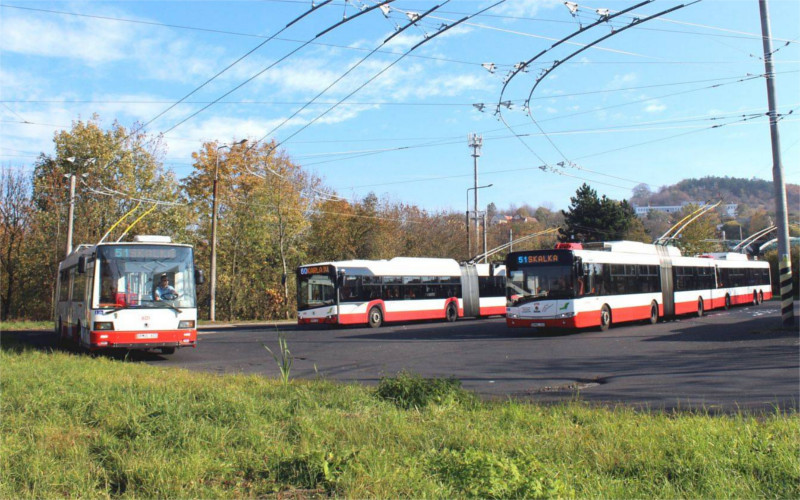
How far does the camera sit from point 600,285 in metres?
23.0

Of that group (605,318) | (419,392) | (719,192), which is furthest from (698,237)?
(419,392)

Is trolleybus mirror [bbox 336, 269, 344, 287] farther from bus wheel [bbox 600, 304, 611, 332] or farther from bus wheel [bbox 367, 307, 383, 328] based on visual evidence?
bus wheel [bbox 600, 304, 611, 332]

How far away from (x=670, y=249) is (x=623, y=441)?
25.5 m

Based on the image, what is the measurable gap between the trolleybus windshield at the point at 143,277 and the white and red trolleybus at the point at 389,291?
11800mm

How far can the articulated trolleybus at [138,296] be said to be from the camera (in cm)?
1562

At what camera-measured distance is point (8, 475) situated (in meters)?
5.25

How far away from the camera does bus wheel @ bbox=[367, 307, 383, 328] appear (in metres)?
29.0

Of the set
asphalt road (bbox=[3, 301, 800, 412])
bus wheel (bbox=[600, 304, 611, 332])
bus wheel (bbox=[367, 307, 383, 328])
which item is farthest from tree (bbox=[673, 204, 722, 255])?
bus wheel (bbox=[600, 304, 611, 332])

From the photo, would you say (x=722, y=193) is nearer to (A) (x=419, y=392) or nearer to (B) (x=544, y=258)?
(B) (x=544, y=258)

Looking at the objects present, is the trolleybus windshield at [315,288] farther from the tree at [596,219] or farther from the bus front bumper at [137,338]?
the tree at [596,219]

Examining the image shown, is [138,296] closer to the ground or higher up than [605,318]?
higher up

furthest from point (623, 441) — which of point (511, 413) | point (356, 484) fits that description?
point (356, 484)

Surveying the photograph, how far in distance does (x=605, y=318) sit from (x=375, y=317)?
34.5 feet

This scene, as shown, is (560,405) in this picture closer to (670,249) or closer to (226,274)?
(670,249)
